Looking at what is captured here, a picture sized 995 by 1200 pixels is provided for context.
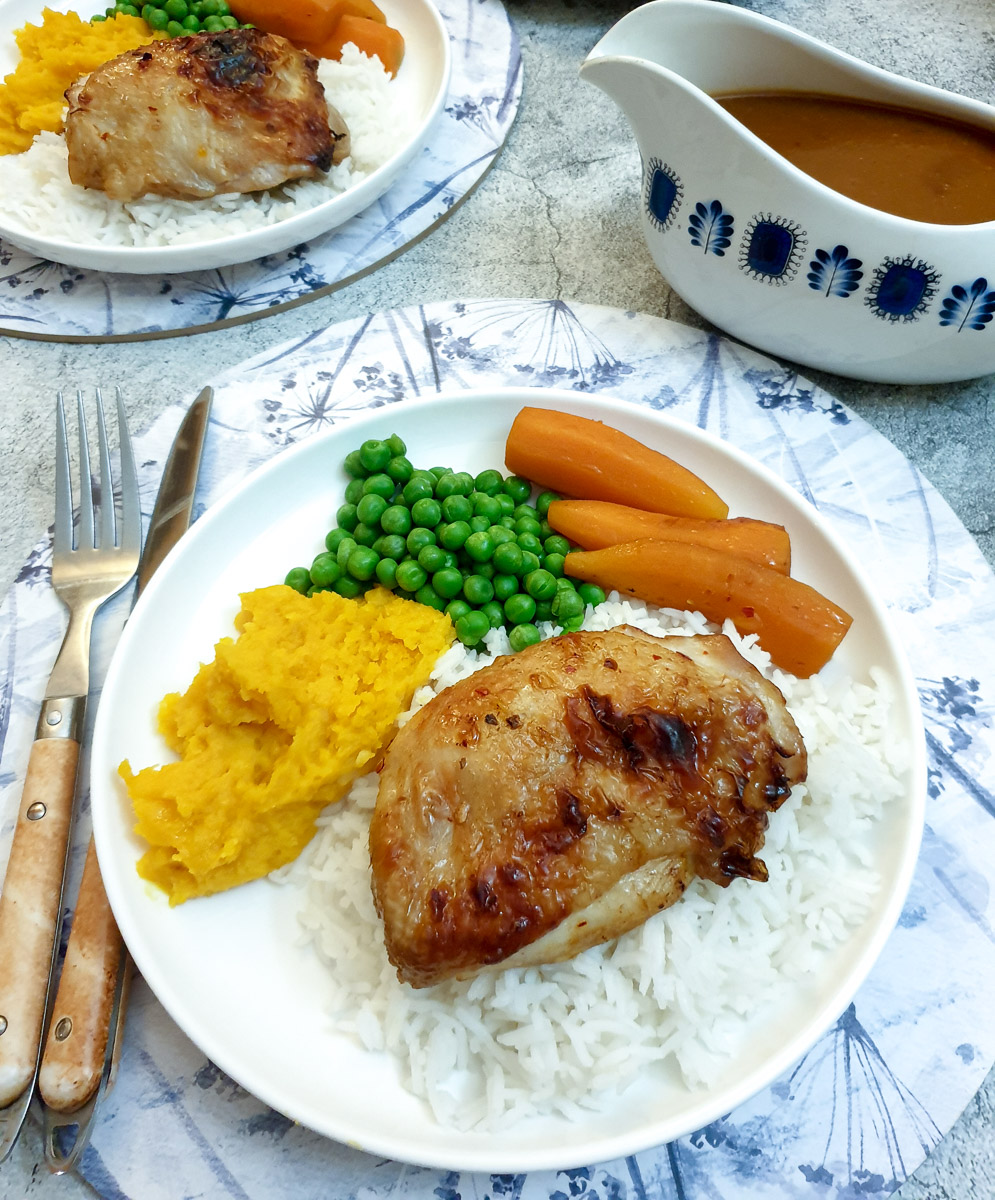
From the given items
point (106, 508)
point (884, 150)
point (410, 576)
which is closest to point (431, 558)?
point (410, 576)

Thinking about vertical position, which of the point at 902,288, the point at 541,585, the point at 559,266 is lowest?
the point at 541,585

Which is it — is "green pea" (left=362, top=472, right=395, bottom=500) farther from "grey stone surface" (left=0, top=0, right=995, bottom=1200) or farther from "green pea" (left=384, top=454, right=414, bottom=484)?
"grey stone surface" (left=0, top=0, right=995, bottom=1200)

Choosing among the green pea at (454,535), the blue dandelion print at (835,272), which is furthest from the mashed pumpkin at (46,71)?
the blue dandelion print at (835,272)

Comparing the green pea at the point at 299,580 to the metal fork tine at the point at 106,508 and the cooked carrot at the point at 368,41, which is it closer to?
the metal fork tine at the point at 106,508

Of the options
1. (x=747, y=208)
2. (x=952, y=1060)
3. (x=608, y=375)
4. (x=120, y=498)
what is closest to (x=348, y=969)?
(x=952, y=1060)

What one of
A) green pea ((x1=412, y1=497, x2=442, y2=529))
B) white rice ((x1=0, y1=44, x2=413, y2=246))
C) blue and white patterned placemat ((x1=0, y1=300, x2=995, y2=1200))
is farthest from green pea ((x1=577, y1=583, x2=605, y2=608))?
white rice ((x1=0, y1=44, x2=413, y2=246))

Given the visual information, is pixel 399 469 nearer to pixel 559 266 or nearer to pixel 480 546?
pixel 480 546
